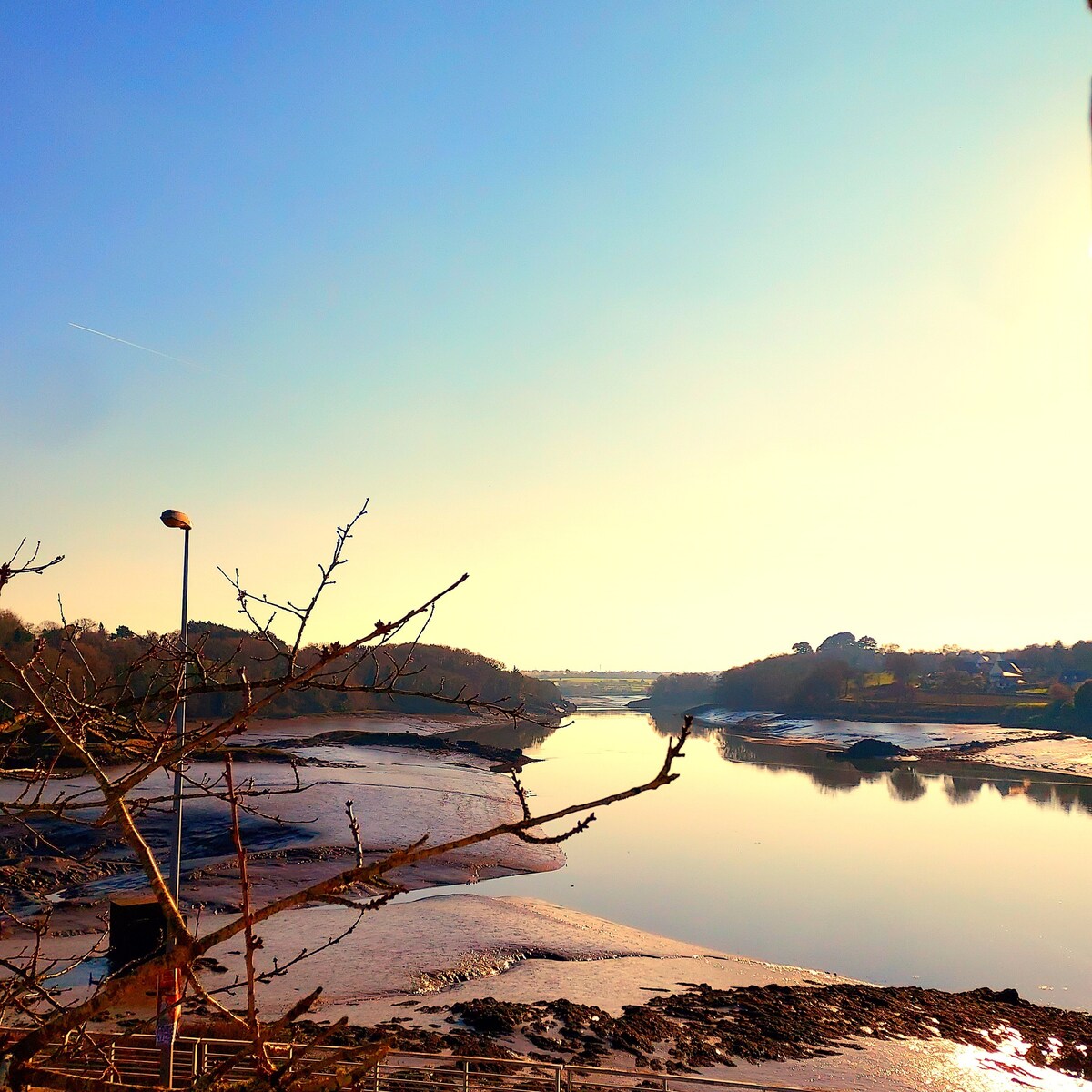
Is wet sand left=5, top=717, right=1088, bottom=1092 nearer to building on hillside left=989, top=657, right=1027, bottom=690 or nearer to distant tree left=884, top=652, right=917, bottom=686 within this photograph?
distant tree left=884, top=652, right=917, bottom=686

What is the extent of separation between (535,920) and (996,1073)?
1305 centimetres

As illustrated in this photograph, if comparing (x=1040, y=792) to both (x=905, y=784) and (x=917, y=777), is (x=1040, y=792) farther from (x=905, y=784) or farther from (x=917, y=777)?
(x=917, y=777)

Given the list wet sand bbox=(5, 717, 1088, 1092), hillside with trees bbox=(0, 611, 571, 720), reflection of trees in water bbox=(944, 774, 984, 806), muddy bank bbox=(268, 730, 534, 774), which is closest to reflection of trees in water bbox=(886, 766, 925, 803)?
reflection of trees in water bbox=(944, 774, 984, 806)

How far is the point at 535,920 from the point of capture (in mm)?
26438

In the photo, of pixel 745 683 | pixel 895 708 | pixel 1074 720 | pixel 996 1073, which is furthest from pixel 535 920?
pixel 745 683

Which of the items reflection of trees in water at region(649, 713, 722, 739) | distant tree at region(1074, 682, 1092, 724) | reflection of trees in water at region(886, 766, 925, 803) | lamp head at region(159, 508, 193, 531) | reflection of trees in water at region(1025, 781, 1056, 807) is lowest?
reflection of trees in water at region(1025, 781, 1056, 807)

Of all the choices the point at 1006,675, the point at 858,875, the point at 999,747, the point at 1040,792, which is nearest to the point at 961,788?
the point at 1040,792

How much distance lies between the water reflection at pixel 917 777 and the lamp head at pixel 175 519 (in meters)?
50.1

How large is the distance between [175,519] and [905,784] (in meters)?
58.1

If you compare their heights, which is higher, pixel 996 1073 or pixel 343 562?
pixel 343 562

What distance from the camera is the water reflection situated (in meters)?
54.8

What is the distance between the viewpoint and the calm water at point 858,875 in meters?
24.8

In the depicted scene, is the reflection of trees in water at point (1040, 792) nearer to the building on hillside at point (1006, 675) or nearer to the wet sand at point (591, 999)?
the wet sand at point (591, 999)

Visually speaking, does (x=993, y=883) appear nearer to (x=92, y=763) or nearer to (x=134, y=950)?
(x=134, y=950)
